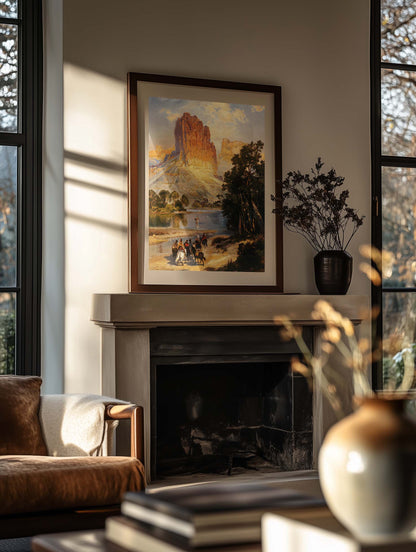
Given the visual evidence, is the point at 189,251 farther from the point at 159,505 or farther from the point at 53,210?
the point at 159,505

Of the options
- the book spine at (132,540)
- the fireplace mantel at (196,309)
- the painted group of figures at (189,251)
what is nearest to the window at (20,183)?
the fireplace mantel at (196,309)

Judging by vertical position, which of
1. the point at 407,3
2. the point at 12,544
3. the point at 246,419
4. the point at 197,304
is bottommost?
the point at 12,544

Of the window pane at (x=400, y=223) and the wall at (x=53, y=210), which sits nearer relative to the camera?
the wall at (x=53, y=210)

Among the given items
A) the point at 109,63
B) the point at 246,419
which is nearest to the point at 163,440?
the point at 246,419

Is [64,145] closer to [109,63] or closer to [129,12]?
[109,63]

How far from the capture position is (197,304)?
4574mm

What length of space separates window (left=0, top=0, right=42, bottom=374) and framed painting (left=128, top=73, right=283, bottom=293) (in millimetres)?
649

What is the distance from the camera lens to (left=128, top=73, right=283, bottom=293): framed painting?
479 centimetres

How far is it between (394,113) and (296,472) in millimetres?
2542

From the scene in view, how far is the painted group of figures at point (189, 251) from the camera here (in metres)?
4.84

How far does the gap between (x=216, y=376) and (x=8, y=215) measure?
5.16ft

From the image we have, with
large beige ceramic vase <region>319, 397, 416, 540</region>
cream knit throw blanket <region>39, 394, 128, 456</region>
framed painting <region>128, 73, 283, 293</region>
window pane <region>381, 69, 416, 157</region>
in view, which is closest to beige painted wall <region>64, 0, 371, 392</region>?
framed painting <region>128, 73, 283, 293</region>

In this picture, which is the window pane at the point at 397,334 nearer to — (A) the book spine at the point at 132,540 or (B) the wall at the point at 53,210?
(B) the wall at the point at 53,210

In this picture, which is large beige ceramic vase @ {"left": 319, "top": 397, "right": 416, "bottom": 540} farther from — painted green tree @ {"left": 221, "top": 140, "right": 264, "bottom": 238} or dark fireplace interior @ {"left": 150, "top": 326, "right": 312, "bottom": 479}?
painted green tree @ {"left": 221, "top": 140, "right": 264, "bottom": 238}
